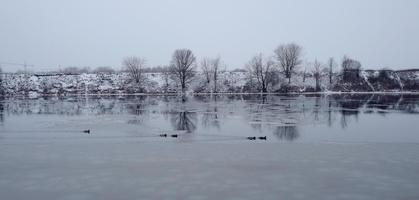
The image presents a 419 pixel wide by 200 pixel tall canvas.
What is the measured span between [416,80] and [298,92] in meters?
24.4

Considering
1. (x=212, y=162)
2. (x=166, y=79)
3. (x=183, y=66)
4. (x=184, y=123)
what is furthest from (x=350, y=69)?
(x=212, y=162)

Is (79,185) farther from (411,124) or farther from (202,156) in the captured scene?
(411,124)

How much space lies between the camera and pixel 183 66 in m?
67.7

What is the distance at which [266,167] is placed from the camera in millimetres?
11133

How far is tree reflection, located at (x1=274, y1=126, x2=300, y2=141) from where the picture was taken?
16.4 m

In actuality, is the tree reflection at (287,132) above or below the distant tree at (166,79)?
below

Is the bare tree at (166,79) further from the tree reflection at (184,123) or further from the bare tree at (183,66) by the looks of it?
the tree reflection at (184,123)

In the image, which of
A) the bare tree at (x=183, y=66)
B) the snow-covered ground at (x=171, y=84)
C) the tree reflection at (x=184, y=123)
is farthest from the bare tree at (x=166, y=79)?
the tree reflection at (x=184, y=123)

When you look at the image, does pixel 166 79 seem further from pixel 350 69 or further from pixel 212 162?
pixel 212 162

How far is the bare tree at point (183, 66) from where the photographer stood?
67750mm

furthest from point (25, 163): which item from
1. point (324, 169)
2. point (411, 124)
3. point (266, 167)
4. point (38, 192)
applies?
point (411, 124)

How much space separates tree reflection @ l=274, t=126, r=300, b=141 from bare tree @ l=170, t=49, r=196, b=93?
48453 mm

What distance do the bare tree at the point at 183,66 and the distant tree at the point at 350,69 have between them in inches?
1059

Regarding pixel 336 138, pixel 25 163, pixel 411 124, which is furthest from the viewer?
pixel 411 124
